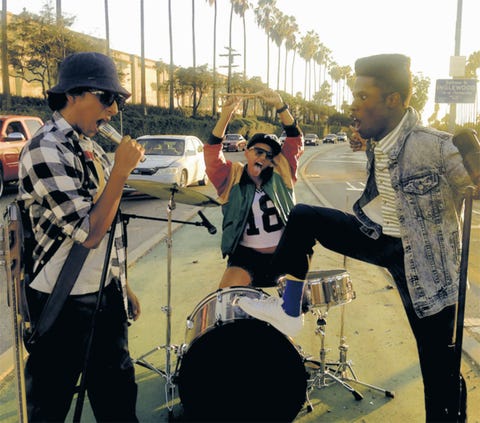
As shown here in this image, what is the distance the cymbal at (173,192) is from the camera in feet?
8.95

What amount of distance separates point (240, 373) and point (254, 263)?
142 centimetres

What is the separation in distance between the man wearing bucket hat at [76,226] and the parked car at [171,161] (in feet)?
34.3

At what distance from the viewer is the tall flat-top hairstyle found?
2.29 meters

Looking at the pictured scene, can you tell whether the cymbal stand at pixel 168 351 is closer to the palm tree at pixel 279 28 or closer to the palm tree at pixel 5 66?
the palm tree at pixel 5 66

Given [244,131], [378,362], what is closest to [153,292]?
[378,362]

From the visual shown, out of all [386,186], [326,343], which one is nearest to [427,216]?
[386,186]

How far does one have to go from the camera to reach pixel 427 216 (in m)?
2.15

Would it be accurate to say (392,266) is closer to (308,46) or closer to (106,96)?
(106,96)

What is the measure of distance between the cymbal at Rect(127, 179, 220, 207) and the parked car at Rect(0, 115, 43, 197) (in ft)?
32.2

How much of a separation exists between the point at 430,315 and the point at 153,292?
371 cm

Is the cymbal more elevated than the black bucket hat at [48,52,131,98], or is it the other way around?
the black bucket hat at [48,52,131,98]

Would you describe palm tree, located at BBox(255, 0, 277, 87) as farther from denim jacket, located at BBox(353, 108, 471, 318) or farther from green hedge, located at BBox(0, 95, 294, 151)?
denim jacket, located at BBox(353, 108, 471, 318)

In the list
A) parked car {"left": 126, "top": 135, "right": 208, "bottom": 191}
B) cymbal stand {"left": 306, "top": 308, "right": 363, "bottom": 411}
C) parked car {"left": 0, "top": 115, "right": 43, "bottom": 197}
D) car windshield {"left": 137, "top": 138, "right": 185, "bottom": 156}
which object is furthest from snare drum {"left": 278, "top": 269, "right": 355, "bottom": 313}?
car windshield {"left": 137, "top": 138, "right": 185, "bottom": 156}

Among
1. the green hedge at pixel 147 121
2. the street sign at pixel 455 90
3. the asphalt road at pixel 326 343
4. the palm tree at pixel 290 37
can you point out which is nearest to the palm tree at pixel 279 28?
the palm tree at pixel 290 37
